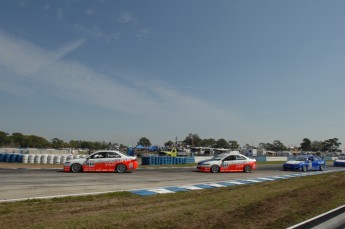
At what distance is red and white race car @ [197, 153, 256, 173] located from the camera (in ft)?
77.9

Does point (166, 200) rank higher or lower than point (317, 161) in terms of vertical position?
lower

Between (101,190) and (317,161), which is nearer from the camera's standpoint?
(101,190)

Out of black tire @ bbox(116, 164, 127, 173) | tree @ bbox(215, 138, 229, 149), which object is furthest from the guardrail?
tree @ bbox(215, 138, 229, 149)

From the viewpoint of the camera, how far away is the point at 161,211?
7.89 meters

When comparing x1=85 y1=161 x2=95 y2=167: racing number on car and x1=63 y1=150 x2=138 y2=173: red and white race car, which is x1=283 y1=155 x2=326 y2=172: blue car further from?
x1=85 y1=161 x2=95 y2=167: racing number on car

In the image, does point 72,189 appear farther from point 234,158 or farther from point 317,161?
point 317,161

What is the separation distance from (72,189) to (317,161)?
2373cm

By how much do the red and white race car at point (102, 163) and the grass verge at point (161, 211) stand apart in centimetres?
1015

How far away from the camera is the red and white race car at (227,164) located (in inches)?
934

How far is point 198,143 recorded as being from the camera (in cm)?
17975

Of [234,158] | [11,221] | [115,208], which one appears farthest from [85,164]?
[11,221]

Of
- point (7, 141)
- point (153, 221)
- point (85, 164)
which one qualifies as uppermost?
point (7, 141)

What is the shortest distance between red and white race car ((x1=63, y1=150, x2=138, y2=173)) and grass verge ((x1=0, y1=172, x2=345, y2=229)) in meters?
10.2

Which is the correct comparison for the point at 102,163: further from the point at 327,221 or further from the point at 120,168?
the point at 327,221
